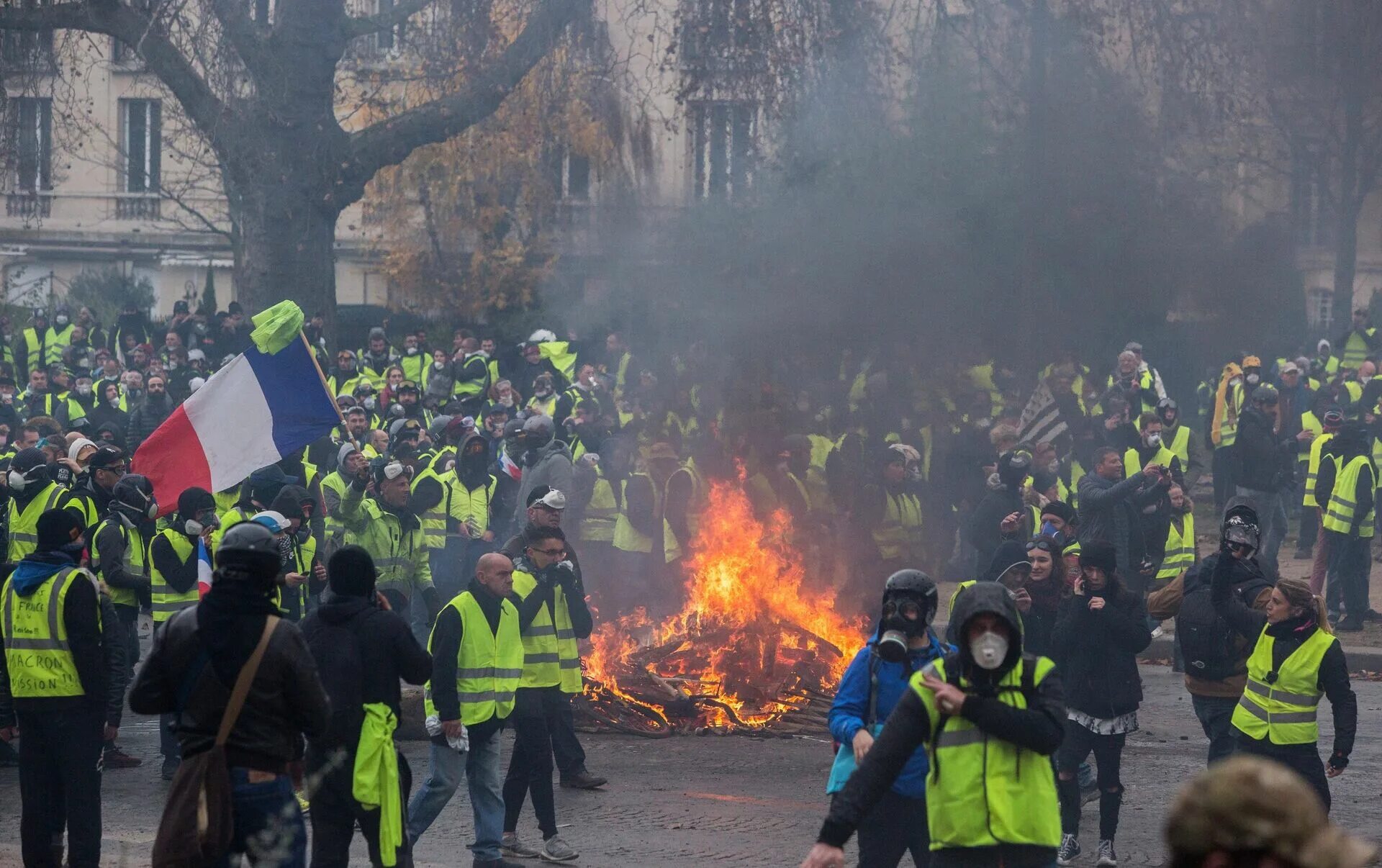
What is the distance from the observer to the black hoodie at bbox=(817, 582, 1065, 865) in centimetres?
459

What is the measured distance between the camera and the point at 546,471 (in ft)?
42.8

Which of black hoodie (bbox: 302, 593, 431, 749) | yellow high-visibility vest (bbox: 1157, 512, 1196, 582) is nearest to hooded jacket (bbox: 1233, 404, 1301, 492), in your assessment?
yellow high-visibility vest (bbox: 1157, 512, 1196, 582)

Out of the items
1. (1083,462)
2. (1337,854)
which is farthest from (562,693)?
(1083,462)

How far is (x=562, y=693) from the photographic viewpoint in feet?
28.6

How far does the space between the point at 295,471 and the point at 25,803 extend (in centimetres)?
666

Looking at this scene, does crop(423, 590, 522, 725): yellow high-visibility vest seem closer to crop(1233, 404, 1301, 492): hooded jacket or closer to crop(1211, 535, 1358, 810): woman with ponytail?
crop(1211, 535, 1358, 810): woman with ponytail

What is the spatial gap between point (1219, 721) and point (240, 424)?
589cm

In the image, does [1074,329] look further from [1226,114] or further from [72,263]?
[72,263]

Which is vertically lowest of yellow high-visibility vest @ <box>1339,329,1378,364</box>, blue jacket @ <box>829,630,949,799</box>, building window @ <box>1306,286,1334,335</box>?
blue jacket @ <box>829,630,949,799</box>

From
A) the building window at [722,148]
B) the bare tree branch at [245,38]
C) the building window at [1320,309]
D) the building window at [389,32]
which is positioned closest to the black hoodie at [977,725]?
the building window at [722,148]

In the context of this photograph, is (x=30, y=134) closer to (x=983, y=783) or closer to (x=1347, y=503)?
(x=1347, y=503)

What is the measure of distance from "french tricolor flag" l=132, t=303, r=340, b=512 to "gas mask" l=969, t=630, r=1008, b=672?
22.1 ft

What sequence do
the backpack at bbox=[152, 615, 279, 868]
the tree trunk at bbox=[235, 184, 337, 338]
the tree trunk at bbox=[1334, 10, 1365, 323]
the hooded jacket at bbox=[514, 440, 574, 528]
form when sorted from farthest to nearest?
the tree trunk at bbox=[1334, 10, 1365, 323] → the tree trunk at bbox=[235, 184, 337, 338] → the hooded jacket at bbox=[514, 440, 574, 528] → the backpack at bbox=[152, 615, 279, 868]

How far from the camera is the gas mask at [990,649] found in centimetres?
464
